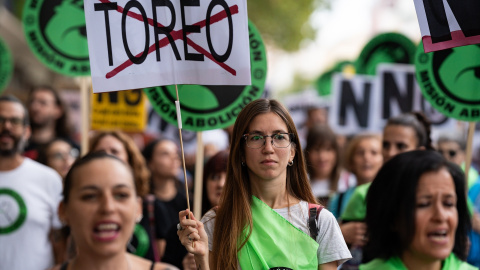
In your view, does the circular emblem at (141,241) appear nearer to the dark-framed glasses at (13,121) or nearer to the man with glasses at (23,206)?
the man with glasses at (23,206)

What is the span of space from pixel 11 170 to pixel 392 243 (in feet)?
9.25

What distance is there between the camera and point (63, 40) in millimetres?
6332

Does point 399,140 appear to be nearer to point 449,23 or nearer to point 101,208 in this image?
point 449,23

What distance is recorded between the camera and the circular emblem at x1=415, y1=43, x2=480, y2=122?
493 cm

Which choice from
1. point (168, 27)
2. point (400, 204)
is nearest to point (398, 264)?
point (400, 204)

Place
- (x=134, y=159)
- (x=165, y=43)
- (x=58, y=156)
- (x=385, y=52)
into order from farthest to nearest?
(x=385, y=52) < (x=58, y=156) < (x=134, y=159) < (x=165, y=43)

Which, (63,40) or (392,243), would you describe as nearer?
(392,243)

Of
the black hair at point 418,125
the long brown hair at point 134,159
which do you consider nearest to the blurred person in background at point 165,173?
the long brown hair at point 134,159

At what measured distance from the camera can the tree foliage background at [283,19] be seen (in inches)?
1012

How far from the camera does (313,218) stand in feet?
11.0

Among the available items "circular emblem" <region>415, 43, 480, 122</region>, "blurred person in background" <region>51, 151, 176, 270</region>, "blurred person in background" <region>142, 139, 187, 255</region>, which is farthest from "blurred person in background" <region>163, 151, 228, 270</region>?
"blurred person in background" <region>51, 151, 176, 270</region>

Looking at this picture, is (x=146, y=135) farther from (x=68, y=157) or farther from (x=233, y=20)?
(x=233, y=20)

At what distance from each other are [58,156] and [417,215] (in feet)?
12.7

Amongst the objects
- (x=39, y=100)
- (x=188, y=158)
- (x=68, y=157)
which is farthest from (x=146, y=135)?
(x=68, y=157)
